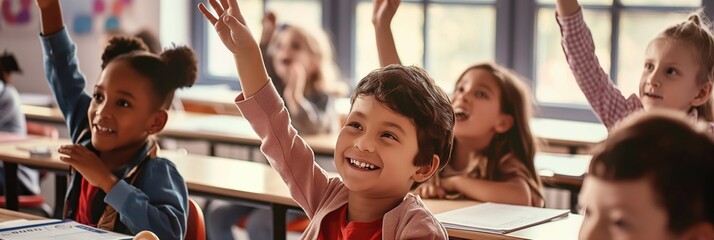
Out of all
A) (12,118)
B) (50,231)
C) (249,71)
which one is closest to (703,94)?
(249,71)

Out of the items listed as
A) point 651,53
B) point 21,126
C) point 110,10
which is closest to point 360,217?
point 651,53

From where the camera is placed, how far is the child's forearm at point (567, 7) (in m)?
3.10

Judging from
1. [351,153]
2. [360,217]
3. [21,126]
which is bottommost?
[21,126]

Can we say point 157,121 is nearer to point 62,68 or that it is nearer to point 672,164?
point 62,68

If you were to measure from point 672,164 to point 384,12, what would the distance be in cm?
153

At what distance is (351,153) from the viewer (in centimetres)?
206

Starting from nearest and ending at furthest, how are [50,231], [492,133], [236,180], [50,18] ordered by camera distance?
[50,231] < [50,18] < [492,133] < [236,180]

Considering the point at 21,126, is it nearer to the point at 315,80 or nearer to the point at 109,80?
the point at 315,80

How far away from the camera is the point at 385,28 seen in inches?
109

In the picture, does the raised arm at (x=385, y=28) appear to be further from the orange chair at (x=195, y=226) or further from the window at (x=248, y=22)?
the window at (x=248, y=22)

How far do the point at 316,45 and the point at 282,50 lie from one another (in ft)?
0.67

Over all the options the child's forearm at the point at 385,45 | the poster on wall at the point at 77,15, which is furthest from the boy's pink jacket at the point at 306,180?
the poster on wall at the point at 77,15

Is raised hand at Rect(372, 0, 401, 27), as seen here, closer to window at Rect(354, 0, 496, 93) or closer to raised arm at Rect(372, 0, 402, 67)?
raised arm at Rect(372, 0, 402, 67)

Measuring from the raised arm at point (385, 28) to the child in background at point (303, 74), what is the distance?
2540 mm
